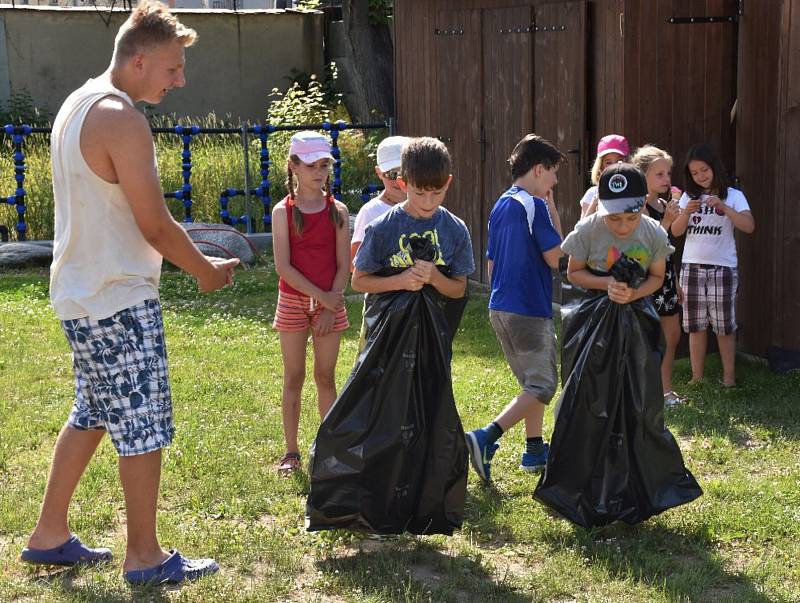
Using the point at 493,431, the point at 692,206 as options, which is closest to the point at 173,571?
the point at 493,431

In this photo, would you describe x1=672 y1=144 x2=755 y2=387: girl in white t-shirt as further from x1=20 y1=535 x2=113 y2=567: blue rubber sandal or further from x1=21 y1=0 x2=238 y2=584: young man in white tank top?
x1=20 y1=535 x2=113 y2=567: blue rubber sandal

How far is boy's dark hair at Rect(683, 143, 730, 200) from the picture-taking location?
700cm

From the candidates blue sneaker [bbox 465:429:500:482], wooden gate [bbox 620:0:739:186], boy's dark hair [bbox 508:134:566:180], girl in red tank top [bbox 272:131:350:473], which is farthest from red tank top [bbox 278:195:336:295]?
wooden gate [bbox 620:0:739:186]

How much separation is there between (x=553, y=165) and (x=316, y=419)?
217 cm

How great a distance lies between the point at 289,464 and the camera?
5508mm

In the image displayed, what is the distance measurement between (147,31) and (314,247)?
5.59ft

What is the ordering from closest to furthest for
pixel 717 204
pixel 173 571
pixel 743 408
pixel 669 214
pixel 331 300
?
pixel 173 571 → pixel 331 300 → pixel 743 408 → pixel 669 214 → pixel 717 204

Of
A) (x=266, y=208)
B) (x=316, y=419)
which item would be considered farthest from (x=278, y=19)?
(x=316, y=419)

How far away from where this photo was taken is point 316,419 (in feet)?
21.3

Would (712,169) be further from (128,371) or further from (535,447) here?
(128,371)

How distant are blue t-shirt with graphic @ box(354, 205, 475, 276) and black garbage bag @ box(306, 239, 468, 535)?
90mm

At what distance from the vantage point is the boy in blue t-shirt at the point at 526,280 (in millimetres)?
5168

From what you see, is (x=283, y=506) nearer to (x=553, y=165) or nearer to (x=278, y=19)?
(x=553, y=165)

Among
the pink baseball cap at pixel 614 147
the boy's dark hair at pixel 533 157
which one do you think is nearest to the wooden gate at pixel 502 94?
the pink baseball cap at pixel 614 147
